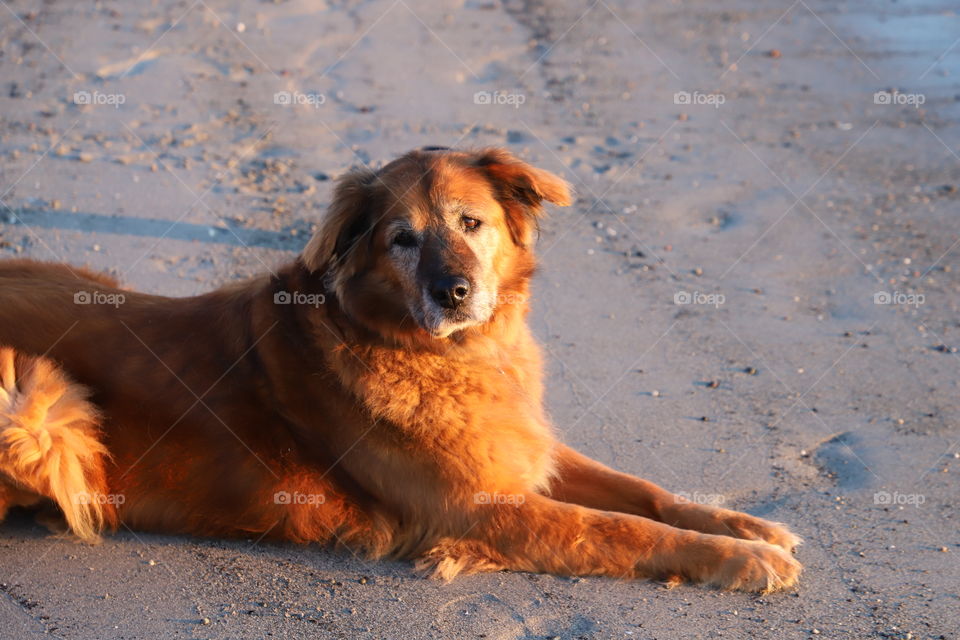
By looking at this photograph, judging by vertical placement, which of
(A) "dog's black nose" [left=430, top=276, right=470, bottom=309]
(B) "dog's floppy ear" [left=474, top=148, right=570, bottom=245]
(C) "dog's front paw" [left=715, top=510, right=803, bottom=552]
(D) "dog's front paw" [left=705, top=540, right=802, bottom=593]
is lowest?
(D) "dog's front paw" [left=705, top=540, right=802, bottom=593]

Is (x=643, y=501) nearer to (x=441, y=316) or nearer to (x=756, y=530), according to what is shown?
(x=756, y=530)

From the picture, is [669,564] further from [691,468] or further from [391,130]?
[391,130]

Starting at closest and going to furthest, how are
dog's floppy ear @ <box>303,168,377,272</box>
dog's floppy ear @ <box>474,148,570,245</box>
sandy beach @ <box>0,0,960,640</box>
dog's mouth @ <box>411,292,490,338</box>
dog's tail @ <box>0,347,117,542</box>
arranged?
1. sandy beach @ <box>0,0,960,640</box>
2. dog's tail @ <box>0,347,117,542</box>
3. dog's mouth @ <box>411,292,490,338</box>
4. dog's floppy ear @ <box>303,168,377,272</box>
5. dog's floppy ear @ <box>474,148,570,245</box>

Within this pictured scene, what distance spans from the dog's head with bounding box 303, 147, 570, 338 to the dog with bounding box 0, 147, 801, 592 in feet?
0.03

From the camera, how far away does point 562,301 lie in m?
6.86

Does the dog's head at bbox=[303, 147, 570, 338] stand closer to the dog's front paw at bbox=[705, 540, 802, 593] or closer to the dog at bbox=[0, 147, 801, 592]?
the dog at bbox=[0, 147, 801, 592]

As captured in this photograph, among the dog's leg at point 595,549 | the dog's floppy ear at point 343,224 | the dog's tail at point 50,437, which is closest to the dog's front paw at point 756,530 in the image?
the dog's leg at point 595,549

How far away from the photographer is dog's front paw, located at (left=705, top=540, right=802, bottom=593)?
4141 millimetres

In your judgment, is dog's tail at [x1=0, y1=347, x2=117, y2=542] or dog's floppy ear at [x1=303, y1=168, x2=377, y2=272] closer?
dog's tail at [x1=0, y1=347, x2=117, y2=542]

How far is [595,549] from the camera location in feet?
13.9

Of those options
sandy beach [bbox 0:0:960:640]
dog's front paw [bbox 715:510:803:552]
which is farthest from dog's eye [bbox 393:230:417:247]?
dog's front paw [bbox 715:510:803:552]

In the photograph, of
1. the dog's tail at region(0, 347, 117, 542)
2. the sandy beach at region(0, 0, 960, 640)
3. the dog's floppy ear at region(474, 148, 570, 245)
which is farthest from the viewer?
the dog's floppy ear at region(474, 148, 570, 245)

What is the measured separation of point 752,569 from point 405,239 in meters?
2.07

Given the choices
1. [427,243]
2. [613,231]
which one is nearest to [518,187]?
[427,243]
